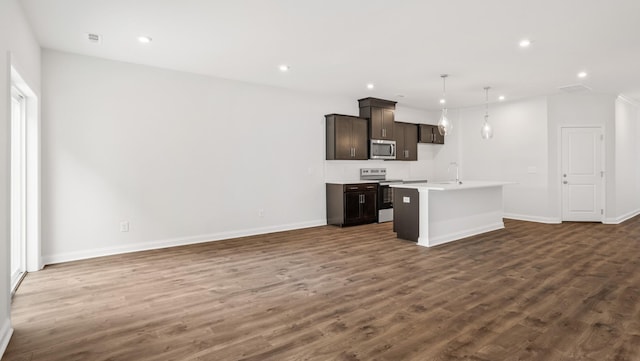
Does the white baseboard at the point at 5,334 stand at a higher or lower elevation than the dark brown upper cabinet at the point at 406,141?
lower

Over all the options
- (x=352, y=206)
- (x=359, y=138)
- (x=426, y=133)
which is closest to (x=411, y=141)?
(x=426, y=133)

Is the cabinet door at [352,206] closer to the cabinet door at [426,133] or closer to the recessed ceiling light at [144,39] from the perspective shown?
the cabinet door at [426,133]

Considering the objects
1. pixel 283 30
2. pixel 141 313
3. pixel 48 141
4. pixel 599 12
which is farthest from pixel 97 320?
pixel 599 12

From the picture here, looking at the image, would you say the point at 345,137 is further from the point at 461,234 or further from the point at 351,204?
the point at 461,234

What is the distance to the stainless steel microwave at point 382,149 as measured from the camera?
771 cm

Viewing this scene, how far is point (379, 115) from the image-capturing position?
7766mm

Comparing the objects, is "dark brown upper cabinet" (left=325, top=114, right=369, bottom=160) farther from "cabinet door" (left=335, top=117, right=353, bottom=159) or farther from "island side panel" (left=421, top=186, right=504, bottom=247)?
"island side panel" (left=421, top=186, right=504, bottom=247)

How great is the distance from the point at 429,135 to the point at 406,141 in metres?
0.87

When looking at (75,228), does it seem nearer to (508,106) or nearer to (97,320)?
(97,320)

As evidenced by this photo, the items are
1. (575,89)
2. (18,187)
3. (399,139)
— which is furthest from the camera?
(399,139)

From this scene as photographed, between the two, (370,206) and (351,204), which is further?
(370,206)

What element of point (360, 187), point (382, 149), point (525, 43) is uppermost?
point (525, 43)

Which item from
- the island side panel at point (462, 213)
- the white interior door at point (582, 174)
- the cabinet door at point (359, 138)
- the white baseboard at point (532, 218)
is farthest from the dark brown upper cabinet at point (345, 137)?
the white interior door at point (582, 174)

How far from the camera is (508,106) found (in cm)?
800
